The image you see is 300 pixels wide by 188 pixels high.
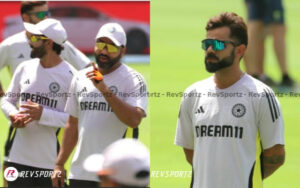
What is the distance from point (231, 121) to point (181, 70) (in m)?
7.31

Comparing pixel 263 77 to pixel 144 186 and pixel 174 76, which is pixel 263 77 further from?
pixel 144 186

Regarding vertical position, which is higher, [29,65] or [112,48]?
[112,48]

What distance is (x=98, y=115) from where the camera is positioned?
285 inches

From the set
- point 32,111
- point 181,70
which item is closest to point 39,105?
point 32,111

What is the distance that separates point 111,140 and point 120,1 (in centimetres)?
893

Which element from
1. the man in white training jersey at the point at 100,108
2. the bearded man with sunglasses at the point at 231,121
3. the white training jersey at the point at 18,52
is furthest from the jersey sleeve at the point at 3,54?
the bearded man with sunglasses at the point at 231,121

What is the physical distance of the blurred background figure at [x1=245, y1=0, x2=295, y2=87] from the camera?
12172 millimetres

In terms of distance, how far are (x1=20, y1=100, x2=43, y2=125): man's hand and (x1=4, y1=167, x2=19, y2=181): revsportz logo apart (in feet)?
1.53

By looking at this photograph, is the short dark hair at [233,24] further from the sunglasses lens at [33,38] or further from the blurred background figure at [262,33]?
the blurred background figure at [262,33]

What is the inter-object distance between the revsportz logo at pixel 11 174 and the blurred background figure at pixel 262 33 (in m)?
4.75

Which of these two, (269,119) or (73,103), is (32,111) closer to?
(73,103)

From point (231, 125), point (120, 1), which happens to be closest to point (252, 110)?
point (231, 125)

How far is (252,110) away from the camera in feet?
20.2

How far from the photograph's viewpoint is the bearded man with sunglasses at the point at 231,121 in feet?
20.2
